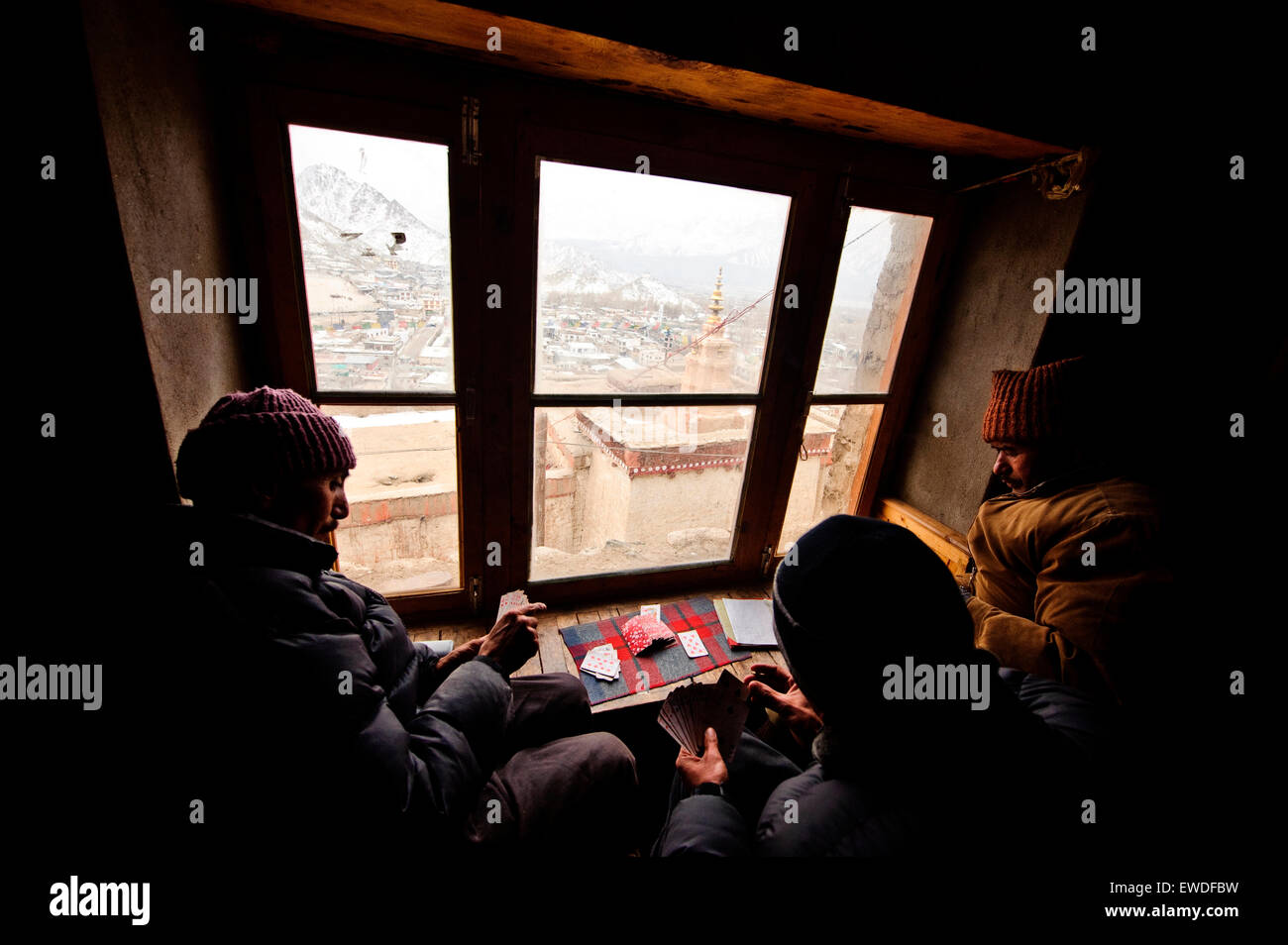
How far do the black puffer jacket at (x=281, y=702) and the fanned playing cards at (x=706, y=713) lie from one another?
724mm

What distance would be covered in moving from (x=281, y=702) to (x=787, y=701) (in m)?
1.57

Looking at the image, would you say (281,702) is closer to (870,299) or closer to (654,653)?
(654,653)

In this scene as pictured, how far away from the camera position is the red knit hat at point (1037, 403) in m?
1.64

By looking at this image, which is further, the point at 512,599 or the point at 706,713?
the point at 512,599

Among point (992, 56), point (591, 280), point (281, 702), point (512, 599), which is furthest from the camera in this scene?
point (512, 599)

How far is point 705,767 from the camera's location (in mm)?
1501

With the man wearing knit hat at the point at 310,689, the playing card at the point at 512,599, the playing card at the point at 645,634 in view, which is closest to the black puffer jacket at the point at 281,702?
the man wearing knit hat at the point at 310,689

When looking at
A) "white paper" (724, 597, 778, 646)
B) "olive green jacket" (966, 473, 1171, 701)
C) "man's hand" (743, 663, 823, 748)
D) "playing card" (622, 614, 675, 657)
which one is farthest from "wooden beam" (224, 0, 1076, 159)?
"playing card" (622, 614, 675, 657)

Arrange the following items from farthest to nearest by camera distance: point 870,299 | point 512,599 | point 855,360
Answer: point 855,360, point 870,299, point 512,599

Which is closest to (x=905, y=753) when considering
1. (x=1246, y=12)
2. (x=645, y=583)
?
(x=645, y=583)

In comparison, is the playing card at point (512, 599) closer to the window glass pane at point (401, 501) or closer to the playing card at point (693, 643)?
the window glass pane at point (401, 501)

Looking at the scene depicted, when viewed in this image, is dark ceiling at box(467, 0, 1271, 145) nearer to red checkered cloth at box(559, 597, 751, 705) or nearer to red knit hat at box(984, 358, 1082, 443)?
red knit hat at box(984, 358, 1082, 443)

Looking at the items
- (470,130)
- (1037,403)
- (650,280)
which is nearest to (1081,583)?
(1037,403)

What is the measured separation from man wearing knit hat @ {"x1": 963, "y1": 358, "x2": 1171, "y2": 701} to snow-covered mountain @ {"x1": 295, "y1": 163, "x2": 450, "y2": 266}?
230 centimetres
